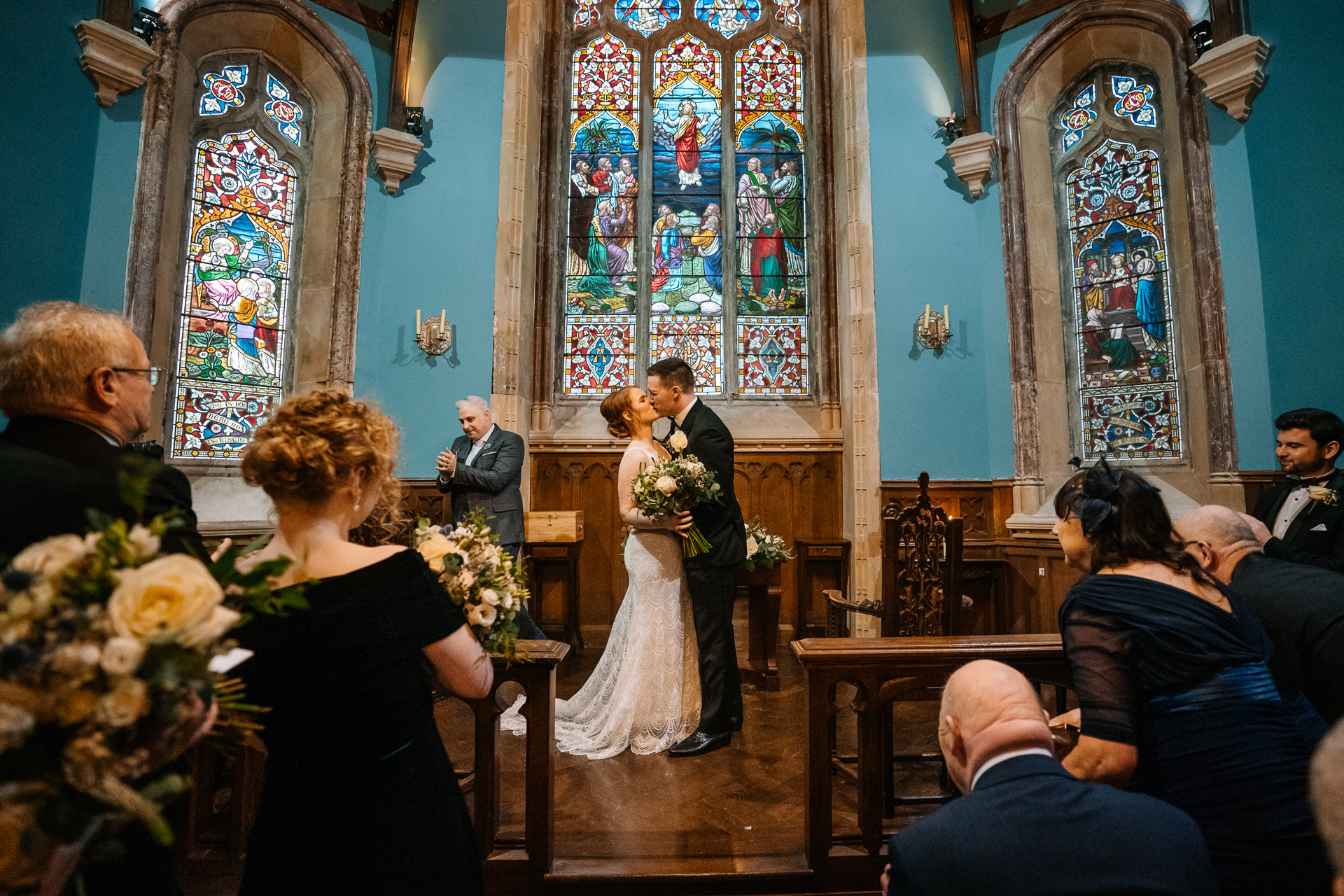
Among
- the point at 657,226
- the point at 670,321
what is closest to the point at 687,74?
the point at 657,226

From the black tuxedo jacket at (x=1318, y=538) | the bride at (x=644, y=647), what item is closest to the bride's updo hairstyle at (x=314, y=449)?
the bride at (x=644, y=647)

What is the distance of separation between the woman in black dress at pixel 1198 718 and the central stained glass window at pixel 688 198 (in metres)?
5.68

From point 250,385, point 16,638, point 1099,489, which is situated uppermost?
point 250,385

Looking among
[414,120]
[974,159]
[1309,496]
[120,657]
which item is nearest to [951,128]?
[974,159]

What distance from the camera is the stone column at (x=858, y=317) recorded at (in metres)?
6.25

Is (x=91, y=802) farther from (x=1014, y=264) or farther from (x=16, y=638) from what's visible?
(x=1014, y=264)

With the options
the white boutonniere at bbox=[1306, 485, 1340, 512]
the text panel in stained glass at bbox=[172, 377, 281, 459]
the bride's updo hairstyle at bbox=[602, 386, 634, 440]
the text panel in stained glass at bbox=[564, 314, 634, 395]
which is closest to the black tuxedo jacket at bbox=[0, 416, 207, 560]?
the bride's updo hairstyle at bbox=[602, 386, 634, 440]

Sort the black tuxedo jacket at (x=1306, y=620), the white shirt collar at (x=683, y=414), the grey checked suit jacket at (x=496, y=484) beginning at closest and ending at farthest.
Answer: the black tuxedo jacket at (x=1306, y=620) < the white shirt collar at (x=683, y=414) < the grey checked suit jacket at (x=496, y=484)

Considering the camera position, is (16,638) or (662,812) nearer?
(16,638)

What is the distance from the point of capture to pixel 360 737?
1211 millimetres

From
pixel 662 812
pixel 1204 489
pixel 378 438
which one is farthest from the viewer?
pixel 1204 489

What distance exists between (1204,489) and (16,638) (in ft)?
22.6

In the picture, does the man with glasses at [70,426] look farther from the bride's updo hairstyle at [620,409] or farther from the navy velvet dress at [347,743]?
the bride's updo hairstyle at [620,409]

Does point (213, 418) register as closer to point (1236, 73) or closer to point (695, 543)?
point (695, 543)
